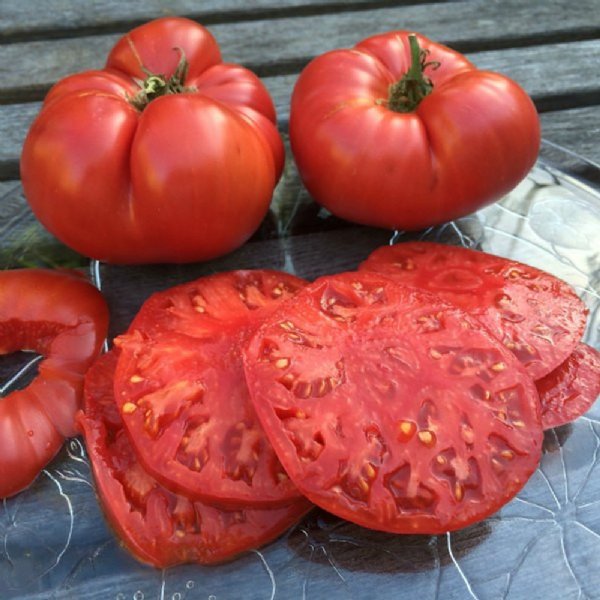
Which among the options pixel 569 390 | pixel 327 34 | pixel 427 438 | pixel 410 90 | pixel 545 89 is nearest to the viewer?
pixel 427 438

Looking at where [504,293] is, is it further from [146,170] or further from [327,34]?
[327,34]

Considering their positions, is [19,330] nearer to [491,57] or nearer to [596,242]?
[596,242]

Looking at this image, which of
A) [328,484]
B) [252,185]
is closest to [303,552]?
[328,484]

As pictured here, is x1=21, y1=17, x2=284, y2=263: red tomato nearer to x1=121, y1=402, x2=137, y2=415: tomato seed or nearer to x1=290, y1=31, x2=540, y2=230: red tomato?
x1=290, y1=31, x2=540, y2=230: red tomato

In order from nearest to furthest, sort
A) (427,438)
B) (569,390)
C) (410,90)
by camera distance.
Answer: (427,438) → (569,390) → (410,90)

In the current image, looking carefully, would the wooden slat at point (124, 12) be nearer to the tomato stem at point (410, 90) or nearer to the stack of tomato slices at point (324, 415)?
the tomato stem at point (410, 90)

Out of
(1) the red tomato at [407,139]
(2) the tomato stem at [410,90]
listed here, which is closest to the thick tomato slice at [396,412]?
(1) the red tomato at [407,139]

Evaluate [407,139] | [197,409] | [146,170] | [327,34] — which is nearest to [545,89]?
[327,34]

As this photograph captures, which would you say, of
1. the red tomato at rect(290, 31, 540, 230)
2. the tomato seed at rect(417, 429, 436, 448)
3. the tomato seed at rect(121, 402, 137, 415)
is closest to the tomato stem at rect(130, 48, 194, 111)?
the red tomato at rect(290, 31, 540, 230)
